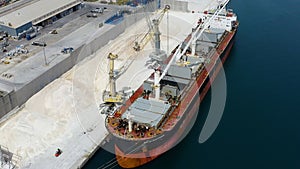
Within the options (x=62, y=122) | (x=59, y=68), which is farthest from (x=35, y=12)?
(x=62, y=122)

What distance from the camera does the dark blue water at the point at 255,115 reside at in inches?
1534

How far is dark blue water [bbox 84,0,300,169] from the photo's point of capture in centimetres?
3897

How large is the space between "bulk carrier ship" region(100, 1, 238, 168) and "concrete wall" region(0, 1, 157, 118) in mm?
8945

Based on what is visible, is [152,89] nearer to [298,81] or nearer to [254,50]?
[298,81]

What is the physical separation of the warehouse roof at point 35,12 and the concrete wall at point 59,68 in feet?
45.8

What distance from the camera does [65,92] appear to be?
46844 mm

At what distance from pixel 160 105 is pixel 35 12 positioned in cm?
3915

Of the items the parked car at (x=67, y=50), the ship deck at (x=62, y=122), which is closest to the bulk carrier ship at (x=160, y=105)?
the ship deck at (x=62, y=122)

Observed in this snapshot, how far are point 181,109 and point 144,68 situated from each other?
1641cm

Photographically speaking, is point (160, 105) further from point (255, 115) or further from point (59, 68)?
point (59, 68)

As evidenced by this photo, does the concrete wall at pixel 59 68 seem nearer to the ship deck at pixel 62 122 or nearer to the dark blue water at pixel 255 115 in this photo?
the ship deck at pixel 62 122

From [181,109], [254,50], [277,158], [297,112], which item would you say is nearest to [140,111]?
[181,109]

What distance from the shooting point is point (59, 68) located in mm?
51906

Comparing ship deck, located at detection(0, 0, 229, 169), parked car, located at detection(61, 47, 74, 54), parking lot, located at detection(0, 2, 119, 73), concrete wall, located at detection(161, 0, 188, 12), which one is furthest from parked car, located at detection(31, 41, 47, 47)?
concrete wall, located at detection(161, 0, 188, 12)
